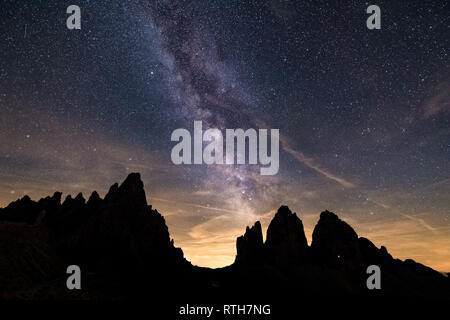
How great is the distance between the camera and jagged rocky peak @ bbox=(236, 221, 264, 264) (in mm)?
151875

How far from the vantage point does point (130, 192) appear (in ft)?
431

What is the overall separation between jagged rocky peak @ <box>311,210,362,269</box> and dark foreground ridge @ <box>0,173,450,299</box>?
0.48m

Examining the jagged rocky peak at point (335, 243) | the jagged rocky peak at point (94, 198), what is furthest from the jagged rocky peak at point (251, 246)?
the jagged rocky peak at point (94, 198)

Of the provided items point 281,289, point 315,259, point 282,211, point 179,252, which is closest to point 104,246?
point 179,252

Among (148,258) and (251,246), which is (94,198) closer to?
(148,258)

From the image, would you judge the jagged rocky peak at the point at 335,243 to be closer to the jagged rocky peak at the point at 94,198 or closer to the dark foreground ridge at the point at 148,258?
the dark foreground ridge at the point at 148,258

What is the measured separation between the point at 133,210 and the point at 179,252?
37408 millimetres

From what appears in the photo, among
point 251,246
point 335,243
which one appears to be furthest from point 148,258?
point 335,243

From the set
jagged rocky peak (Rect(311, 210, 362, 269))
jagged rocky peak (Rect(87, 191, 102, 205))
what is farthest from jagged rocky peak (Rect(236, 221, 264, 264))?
jagged rocky peak (Rect(87, 191, 102, 205))

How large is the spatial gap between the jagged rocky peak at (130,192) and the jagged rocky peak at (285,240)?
65.1 meters

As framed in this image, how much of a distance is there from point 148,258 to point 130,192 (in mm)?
29076

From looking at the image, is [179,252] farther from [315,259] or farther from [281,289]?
[315,259]

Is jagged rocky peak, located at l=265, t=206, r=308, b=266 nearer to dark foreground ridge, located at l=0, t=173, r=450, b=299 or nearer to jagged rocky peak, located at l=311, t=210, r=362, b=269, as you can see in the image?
dark foreground ridge, located at l=0, t=173, r=450, b=299
